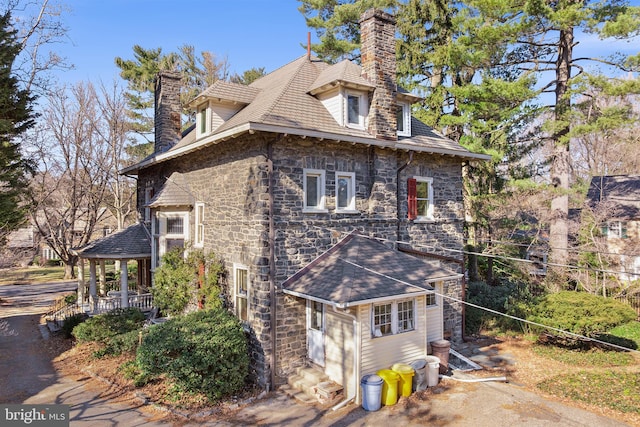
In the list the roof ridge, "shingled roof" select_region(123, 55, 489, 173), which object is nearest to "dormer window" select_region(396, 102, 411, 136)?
"shingled roof" select_region(123, 55, 489, 173)

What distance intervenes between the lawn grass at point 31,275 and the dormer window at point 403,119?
96.7ft

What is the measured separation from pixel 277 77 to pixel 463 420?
11.8 metres

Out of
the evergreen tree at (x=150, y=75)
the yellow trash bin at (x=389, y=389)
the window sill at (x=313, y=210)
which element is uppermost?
the evergreen tree at (x=150, y=75)

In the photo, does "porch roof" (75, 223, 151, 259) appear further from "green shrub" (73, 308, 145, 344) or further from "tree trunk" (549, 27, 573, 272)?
"tree trunk" (549, 27, 573, 272)

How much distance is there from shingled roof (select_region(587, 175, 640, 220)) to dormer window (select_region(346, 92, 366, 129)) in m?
16.8

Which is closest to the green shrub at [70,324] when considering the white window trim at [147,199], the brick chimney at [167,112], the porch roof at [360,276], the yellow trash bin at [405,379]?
the white window trim at [147,199]

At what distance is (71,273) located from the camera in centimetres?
3038

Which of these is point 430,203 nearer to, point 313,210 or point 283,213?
point 313,210

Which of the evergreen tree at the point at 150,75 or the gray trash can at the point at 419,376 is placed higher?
the evergreen tree at the point at 150,75

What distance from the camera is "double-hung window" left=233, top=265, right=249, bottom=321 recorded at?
11180mm

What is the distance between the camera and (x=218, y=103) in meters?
12.9

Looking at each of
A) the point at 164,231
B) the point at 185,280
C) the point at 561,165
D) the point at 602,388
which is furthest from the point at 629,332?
the point at 164,231

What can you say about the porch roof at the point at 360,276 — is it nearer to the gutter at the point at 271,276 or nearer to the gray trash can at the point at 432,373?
the gutter at the point at 271,276

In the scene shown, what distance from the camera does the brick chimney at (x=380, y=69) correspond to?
12180mm
